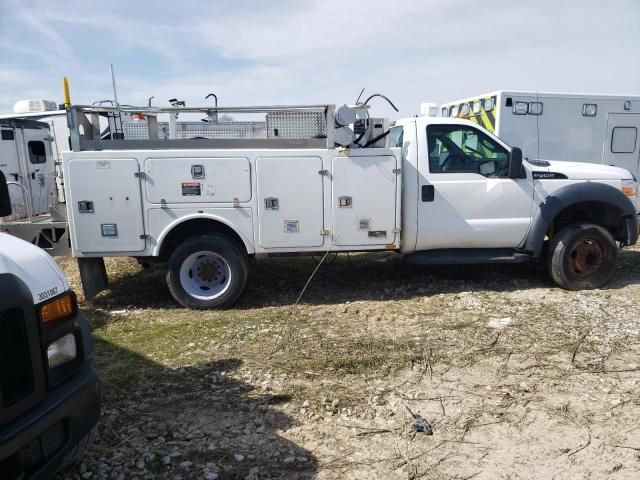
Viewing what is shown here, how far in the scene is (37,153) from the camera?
11.5 meters

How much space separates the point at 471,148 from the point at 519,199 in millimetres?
866

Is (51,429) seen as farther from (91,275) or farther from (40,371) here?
(91,275)

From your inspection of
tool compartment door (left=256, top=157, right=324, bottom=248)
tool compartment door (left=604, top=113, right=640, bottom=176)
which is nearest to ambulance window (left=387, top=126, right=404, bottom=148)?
tool compartment door (left=256, top=157, right=324, bottom=248)

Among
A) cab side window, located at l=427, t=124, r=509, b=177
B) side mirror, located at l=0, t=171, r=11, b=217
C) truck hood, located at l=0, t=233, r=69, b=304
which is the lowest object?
truck hood, located at l=0, t=233, r=69, b=304

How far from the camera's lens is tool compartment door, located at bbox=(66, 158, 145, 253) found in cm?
541

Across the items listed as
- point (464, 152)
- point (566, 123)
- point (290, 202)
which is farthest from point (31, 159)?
point (566, 123)

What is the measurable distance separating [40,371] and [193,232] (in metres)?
3.65

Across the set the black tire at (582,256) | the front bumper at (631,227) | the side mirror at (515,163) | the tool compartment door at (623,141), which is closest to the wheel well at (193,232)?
the side mirror at (515,163)

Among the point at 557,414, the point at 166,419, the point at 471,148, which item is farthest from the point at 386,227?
the point at 166,419

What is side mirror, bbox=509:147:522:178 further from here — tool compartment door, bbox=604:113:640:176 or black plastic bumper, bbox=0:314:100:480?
tool compartment door, bbox=604:113:640:176

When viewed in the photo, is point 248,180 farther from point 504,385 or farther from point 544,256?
point 544,256

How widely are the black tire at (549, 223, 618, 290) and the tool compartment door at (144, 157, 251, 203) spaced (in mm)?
3956

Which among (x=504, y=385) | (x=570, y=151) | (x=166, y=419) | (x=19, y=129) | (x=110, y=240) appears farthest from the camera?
(x=19, y=129)

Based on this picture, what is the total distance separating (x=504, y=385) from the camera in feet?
13.1
